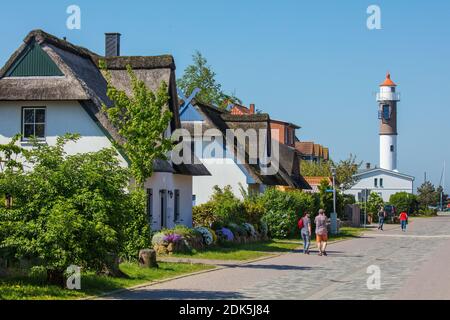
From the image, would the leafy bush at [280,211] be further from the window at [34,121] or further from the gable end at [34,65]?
the gable end at [34,65]

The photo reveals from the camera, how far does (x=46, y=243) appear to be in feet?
59.4

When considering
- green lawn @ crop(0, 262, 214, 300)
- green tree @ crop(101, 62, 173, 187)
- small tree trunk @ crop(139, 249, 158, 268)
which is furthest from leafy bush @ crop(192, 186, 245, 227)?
green lawn @ crop(0, 262, 214, 300)

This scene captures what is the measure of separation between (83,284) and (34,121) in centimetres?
1754

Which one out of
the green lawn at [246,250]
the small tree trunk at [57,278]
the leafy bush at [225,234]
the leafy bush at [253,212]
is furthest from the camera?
the leafy bush at [253,212]

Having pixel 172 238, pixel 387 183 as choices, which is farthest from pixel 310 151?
pixel 172 238

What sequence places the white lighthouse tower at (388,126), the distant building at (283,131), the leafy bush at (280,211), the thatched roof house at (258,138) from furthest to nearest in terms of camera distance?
the white lighthouse tower at (388,126), the distant building at (283,131), the thatched roof house at (258,138), the leafy bush at (280,211)

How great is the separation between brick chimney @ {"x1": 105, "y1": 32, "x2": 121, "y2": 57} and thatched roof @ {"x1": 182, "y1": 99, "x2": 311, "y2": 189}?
8571mm

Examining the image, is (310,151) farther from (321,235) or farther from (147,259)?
(147,259)

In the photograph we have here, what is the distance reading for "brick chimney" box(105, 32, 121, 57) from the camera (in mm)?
44531

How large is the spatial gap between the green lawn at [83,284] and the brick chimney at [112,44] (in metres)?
21.8

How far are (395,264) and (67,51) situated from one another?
15993mm

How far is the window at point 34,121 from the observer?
35.4 metres

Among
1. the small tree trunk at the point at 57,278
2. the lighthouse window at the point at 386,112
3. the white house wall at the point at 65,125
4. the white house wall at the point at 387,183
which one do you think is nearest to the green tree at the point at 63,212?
the small tree trunk at the point at 57,278
